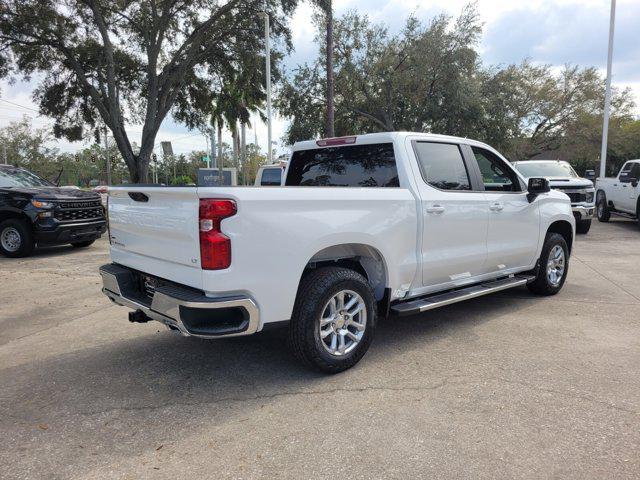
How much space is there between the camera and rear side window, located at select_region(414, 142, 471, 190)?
15.0ft

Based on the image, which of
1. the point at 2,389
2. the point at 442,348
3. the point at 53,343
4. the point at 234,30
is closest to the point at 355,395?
the point at 442,348

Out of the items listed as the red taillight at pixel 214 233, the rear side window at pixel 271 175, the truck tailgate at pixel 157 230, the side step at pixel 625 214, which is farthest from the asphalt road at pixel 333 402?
the side step at pixel 625 214

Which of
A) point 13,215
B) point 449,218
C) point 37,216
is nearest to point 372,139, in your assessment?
point 449,218

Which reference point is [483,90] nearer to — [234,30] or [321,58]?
[321,58]

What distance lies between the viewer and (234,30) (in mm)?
19391

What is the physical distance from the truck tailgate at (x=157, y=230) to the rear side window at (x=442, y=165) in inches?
88.2

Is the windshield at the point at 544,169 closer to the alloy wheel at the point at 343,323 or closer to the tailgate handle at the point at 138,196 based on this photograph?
the alloy wheel at the point at 343,323

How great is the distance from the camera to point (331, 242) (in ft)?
12.0

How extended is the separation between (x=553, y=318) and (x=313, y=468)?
3730 millimetres

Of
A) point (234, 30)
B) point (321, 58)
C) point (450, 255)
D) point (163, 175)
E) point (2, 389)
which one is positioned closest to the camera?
point (2, 389)

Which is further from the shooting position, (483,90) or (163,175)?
(163,175)

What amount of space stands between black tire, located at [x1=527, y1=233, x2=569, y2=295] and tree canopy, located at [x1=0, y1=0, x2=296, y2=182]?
15.7 metres

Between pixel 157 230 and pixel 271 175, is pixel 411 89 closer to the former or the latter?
pixel 271 175

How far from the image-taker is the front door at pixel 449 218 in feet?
14.6
